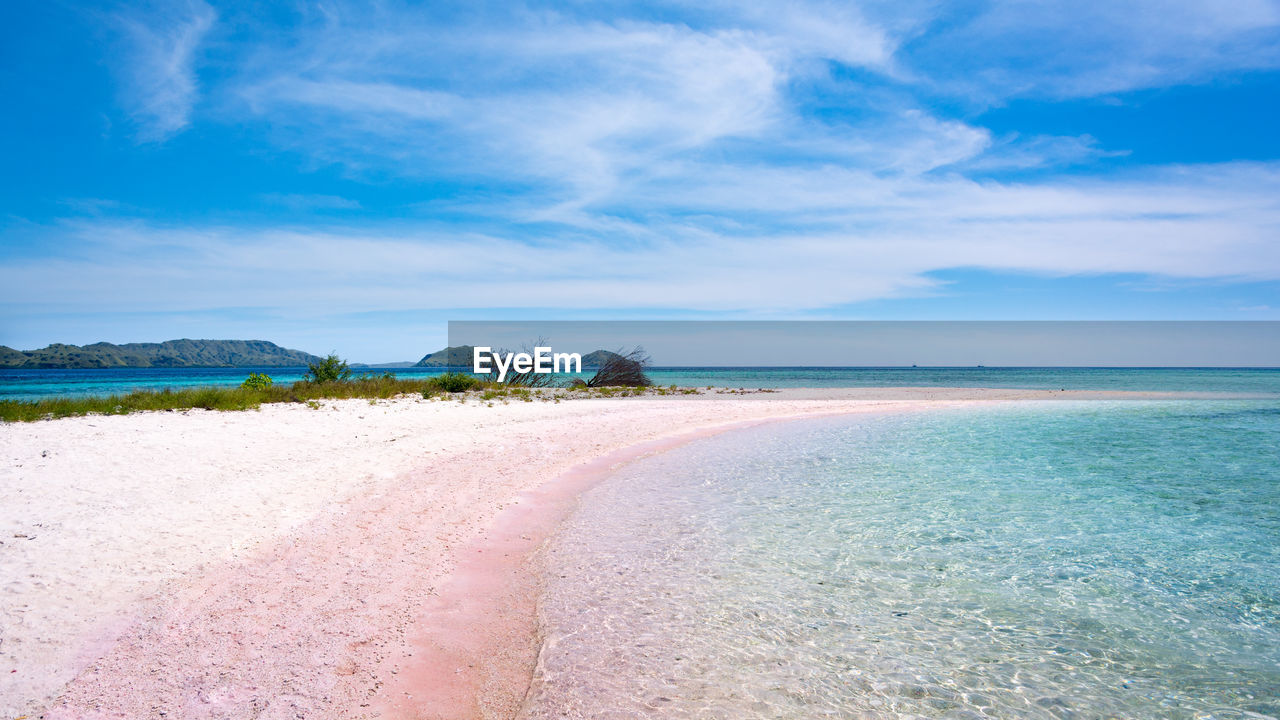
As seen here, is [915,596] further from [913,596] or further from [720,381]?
[720,381]

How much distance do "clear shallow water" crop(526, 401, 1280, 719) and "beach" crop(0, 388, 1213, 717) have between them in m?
0.62

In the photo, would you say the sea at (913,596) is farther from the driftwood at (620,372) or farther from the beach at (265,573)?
the driftwood at (620,372)

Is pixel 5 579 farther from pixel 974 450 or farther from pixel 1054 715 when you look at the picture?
pixel 974 450

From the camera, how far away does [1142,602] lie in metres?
5.20

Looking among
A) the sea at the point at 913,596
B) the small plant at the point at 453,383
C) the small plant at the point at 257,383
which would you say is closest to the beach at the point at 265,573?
the sea at the point at 913,596

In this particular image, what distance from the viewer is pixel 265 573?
521cm

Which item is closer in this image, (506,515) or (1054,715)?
(1054,715)

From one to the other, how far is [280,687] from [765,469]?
8.82m

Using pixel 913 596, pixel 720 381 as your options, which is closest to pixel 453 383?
pixel 913 596

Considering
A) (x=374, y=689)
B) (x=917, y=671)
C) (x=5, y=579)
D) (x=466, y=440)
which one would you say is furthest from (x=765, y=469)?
(x=5, y=579)

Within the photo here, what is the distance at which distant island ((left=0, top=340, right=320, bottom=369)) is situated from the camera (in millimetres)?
82625

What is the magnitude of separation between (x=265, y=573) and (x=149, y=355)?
397 ft

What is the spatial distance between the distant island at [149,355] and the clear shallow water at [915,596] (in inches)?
2415

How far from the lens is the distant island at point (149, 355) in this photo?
82.6 m
